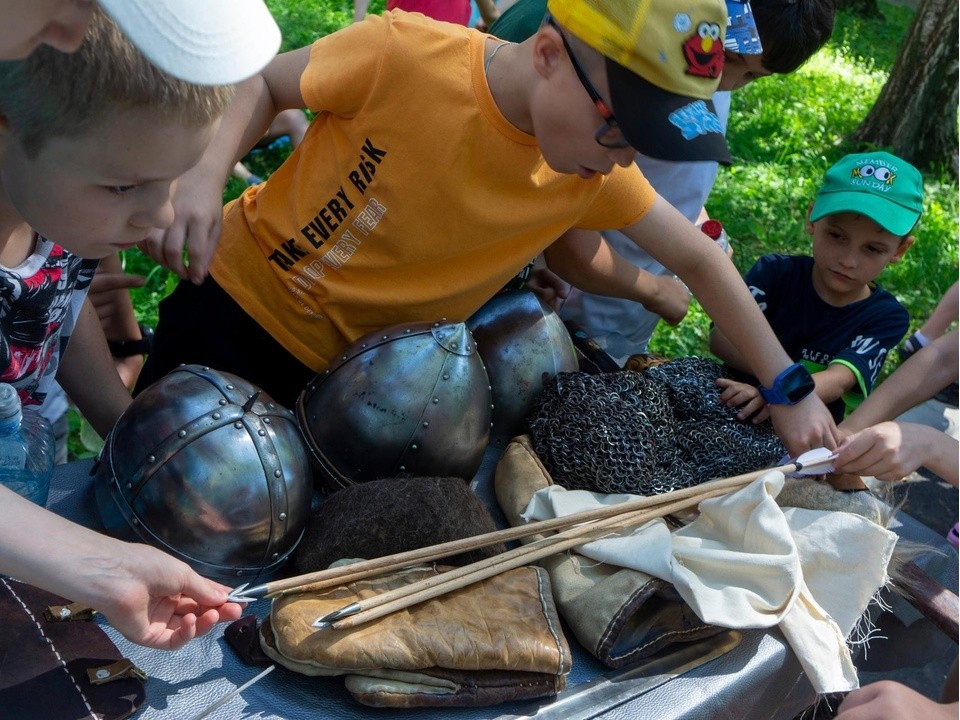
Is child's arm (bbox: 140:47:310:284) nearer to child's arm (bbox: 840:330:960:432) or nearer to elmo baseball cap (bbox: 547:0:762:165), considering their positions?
elmo baseball cap (bbox: 547:0:762:165)

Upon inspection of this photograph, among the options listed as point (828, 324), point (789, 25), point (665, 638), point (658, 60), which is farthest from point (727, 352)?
point (658, 60)

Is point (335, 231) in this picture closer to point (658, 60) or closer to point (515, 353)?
point (515, 353)

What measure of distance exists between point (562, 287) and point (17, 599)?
5.52 ft

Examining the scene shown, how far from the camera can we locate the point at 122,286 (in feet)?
8.57

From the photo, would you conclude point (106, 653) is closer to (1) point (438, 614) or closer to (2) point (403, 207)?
(1) point (438, 614)

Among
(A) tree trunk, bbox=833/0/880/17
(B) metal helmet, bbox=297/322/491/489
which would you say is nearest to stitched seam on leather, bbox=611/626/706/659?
(B) metal helmet, bbox=297/322/491/489

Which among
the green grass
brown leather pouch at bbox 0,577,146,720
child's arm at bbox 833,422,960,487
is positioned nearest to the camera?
brown leather pouch at bbox 0,577,146,720

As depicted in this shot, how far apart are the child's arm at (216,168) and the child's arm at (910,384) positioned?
1.78 m

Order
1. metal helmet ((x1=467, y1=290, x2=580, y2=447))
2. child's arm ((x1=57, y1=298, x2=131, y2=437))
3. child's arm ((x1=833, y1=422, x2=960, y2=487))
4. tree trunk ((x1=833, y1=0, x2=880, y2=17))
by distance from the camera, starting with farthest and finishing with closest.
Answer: tree trunk ((x1=833, y1=0, x2=880, y2=17)), metal helmet ((x1=467, y1=290, x2=580, y2=447)), child's arm ((x1=833, y1=422, x2=960, y2=487)), child's arm ((x1=57, y1=298, x2=131, y2=437))

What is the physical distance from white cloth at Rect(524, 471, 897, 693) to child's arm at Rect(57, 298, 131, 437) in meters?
1.04

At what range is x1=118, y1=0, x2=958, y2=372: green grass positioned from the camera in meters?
5.14

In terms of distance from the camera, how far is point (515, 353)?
238 centimetres

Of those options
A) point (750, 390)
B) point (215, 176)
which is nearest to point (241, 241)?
point (215, 176)

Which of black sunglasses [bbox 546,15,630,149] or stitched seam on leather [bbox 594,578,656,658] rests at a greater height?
black sunglasses [bbox 546,15,630,149]
